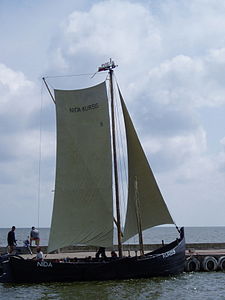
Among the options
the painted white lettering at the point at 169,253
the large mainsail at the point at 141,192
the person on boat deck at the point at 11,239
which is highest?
the large mainsail at the point at 141,192

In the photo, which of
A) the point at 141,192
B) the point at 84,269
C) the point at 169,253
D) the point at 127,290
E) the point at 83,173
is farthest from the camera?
the point at 141,192

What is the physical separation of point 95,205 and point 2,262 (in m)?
5.51

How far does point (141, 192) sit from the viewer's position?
95.5ft

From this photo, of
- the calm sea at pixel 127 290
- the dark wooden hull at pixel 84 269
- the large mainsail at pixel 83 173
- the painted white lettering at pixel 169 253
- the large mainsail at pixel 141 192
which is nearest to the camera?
the calm sea at pixel 127 290

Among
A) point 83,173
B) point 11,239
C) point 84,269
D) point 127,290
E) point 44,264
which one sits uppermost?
point 83,173

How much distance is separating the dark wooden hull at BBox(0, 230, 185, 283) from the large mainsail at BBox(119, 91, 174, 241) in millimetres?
1861

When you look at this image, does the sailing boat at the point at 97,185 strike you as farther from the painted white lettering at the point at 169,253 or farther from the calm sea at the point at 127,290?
the calm sea at the point at 127,290

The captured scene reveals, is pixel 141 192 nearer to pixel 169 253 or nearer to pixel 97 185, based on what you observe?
pixel 97 185

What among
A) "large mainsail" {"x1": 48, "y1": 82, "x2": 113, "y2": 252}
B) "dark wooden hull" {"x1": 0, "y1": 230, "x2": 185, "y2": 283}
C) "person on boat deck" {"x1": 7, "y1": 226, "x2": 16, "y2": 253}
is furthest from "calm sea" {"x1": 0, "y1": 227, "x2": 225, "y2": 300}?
"person on boat deck" {"x1": 7, "y1": 226, "x2": 16, "y2": 253}

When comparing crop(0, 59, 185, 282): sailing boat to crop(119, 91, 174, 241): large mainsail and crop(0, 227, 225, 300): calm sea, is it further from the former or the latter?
crop(0, 227, 225, 300): calm sea

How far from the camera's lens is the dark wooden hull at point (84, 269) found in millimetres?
26500

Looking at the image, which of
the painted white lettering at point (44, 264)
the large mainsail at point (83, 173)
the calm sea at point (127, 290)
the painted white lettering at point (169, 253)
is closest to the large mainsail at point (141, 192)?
the large mainsail at point (83, 173)

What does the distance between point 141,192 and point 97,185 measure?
2357mm

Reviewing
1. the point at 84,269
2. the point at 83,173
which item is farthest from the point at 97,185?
the point at 84,269
